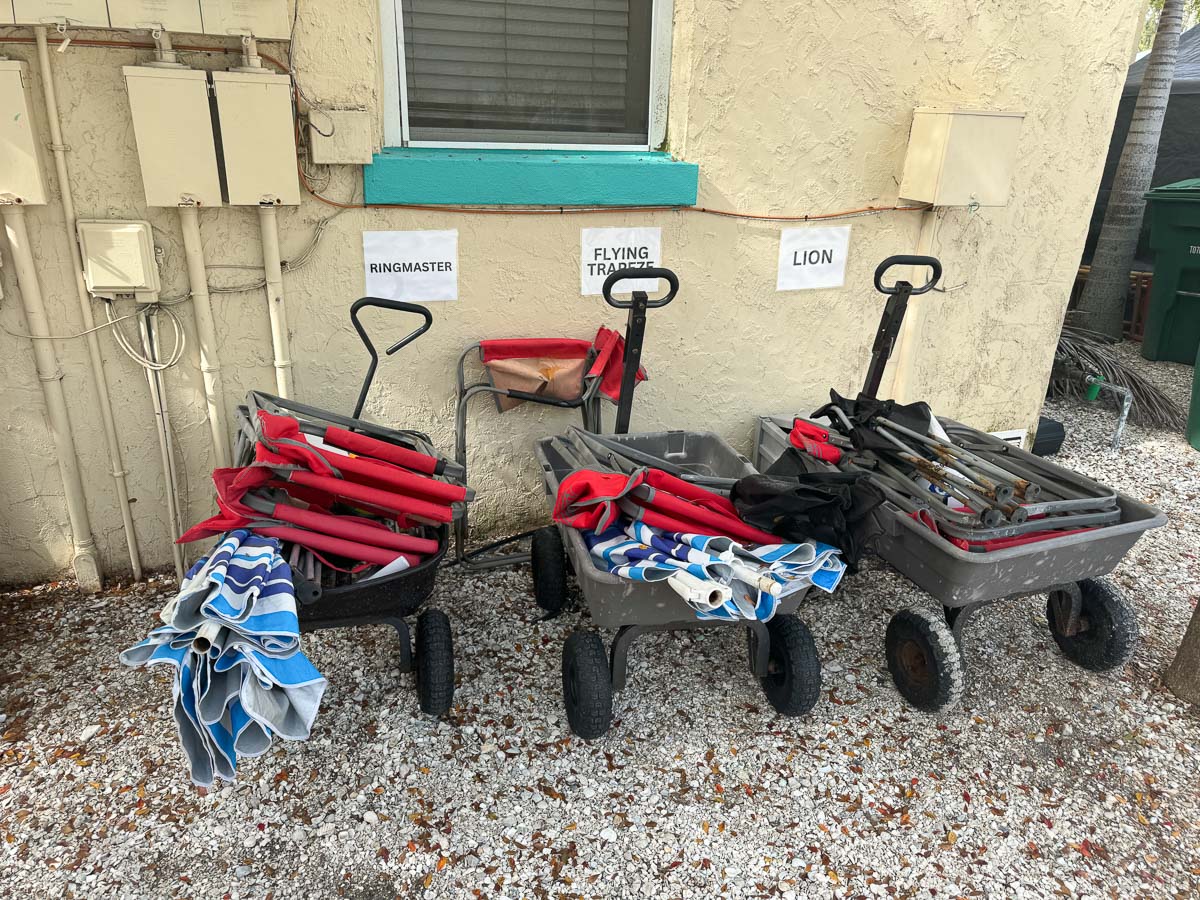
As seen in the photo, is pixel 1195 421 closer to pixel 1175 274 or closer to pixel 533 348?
pixel 1175 274

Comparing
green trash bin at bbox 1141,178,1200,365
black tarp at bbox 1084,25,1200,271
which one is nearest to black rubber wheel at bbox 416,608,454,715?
green trash bin at bbox 1141,178,1200,365

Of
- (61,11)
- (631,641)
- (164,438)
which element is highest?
(61,11)

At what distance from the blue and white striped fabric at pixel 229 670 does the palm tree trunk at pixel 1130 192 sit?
8.26m

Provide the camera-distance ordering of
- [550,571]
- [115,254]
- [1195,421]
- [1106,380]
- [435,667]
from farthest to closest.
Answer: [1106,380]
[1195,421]
[550,571]
[115,254]
[435,667]

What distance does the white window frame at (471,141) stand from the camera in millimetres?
3125

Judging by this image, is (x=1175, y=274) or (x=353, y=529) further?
(x=1175, y=274)

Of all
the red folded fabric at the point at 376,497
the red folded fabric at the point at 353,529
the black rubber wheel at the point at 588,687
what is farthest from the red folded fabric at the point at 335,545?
the black rubber wheel at the point at 588,687

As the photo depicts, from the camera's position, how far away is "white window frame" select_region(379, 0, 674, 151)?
3.12 m

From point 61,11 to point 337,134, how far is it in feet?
2.93

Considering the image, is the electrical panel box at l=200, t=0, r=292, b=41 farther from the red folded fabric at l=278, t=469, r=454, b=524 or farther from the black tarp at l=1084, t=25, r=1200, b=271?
the black tarp at l=1084, t=25, r=1200, b=271

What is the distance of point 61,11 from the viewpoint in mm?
2582

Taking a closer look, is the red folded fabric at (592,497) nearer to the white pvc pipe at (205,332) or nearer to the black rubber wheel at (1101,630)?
the white pvc pipe at (205,332)

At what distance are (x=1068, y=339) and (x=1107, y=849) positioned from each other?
533 cm

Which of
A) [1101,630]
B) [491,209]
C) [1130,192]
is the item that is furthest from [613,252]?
[1130,192]
